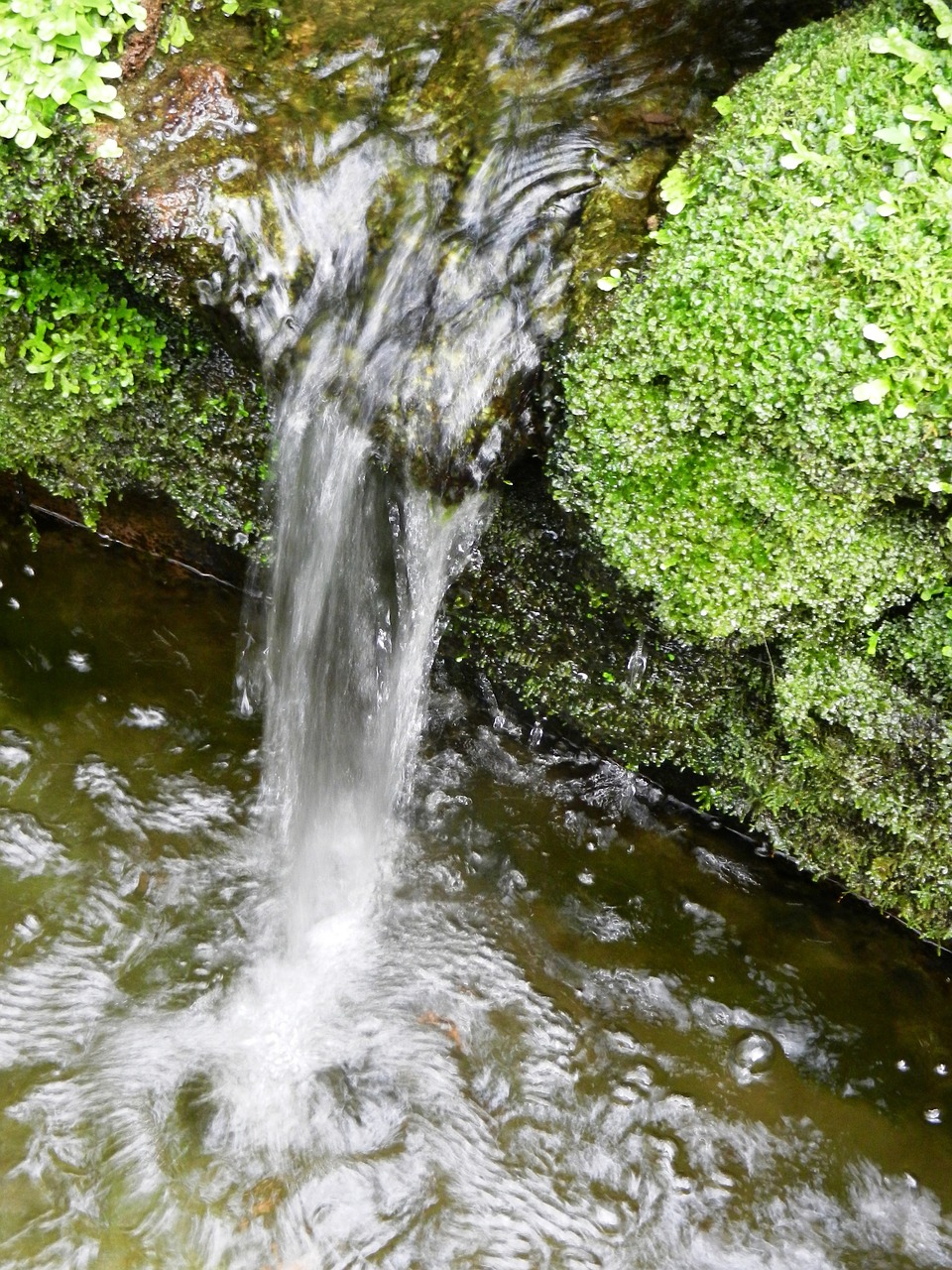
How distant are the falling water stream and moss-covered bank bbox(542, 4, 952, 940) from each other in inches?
19.0

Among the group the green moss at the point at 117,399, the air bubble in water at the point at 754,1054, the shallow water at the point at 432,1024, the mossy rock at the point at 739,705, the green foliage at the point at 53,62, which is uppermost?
the green foliage at the point at 53,62

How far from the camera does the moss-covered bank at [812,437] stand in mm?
2742

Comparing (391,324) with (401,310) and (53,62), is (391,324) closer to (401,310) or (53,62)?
(401,310)

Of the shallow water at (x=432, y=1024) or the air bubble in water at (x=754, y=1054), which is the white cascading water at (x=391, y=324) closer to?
the shallow water at (x=432, y=1024)

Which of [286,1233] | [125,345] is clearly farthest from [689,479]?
[286,1233]

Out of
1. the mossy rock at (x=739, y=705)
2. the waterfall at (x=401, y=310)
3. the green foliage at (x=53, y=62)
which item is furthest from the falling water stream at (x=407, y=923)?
the green foliage at (x=53, y=62)

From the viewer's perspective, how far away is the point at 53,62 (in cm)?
316

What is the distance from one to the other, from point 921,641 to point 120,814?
3.20 meters

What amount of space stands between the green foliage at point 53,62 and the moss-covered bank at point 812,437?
1.91 metres

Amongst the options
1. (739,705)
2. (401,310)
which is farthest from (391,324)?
(739,705)

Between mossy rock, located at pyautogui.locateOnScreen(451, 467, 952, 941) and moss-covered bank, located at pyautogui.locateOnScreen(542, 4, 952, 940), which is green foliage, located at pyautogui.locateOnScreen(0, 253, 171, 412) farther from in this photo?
moss-covered bank, located at pyautogui.locateOnScreen(542, 4, 952, 940)

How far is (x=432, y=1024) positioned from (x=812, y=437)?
100 inches

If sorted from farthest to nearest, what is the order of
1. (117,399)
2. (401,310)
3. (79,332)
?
(117,399)
(79,332)
(401,310)

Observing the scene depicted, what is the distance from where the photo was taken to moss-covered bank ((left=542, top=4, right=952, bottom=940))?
2742mm
